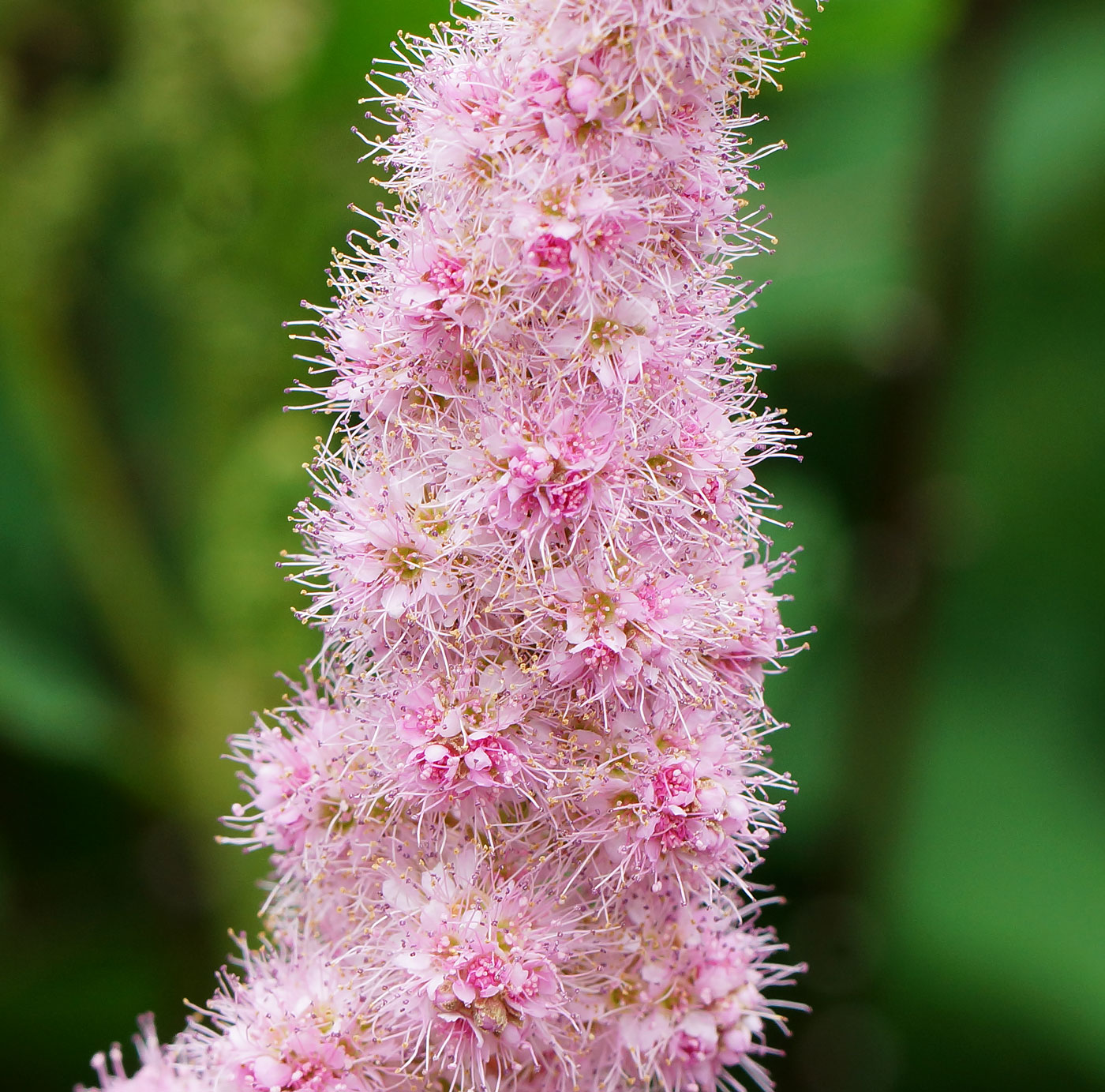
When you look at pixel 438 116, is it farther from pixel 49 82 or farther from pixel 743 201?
pixel 49 82

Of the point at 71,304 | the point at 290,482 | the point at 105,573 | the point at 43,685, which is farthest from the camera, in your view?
the point at 71,304

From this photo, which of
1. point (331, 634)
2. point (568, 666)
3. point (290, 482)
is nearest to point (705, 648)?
point (568, 666)

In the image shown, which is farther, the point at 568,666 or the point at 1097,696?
the point at 1097,696

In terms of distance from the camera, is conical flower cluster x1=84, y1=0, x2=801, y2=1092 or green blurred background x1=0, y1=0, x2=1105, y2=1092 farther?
green blurred background x1=0, y1=0, x2=1105, y2=1092

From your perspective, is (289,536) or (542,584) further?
(289,536)
